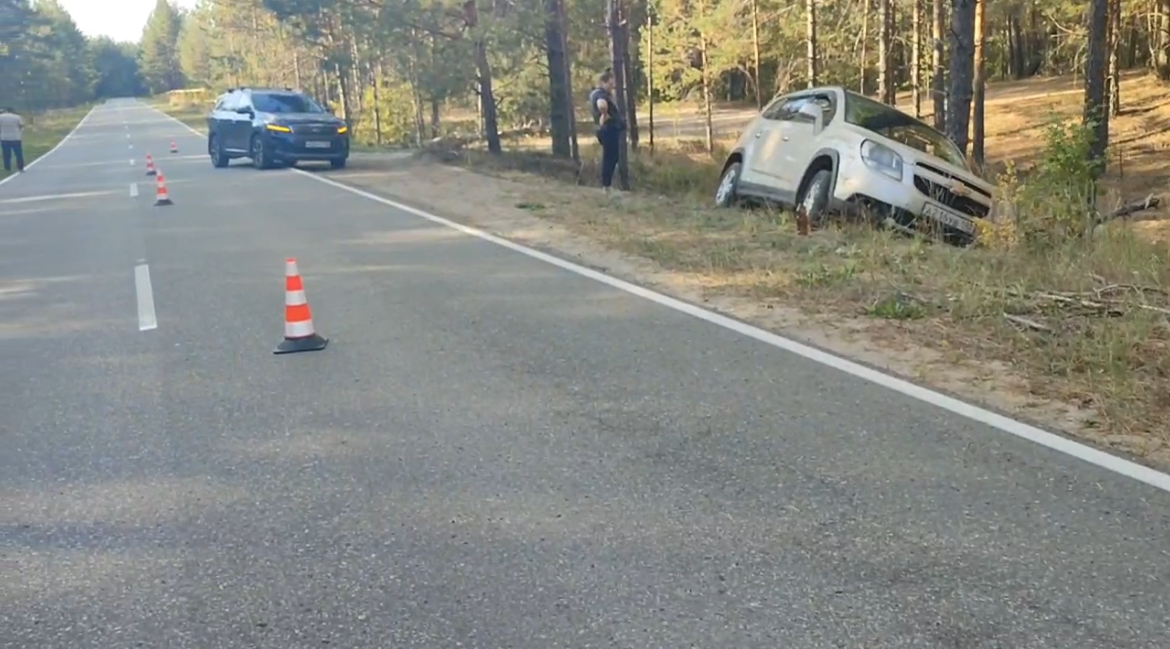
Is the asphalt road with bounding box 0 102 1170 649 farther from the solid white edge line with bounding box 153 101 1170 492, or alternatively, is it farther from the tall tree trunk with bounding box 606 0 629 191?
the tall tree trunk with bounding box 606 0 629 191

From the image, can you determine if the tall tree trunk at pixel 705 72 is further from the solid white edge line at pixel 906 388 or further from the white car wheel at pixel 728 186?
the solid white edge line at pixel 906 388

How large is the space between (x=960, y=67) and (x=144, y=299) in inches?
460

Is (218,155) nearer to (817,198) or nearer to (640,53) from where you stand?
(817,198)

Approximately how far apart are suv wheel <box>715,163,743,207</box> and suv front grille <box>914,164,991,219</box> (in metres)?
3.17

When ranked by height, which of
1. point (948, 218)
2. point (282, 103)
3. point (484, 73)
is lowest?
point (948, 218)

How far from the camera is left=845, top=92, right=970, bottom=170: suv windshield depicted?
12203mm

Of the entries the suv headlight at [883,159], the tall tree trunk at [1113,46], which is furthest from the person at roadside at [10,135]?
the tall tree trunk at [1113,46]

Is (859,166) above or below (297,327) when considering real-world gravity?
above

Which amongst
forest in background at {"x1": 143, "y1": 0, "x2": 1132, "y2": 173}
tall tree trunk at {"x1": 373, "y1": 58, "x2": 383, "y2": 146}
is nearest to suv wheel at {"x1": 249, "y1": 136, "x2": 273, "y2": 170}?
forest in background at {"x1": 143, "y1": 0, "x2": 1132, "y2": 173}

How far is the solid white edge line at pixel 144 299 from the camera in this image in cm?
879

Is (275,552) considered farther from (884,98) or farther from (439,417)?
(884,98)

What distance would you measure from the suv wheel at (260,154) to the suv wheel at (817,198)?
15.4 metres

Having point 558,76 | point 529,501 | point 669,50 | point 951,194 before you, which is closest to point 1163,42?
point 669,50

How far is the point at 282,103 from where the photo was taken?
25391mm
